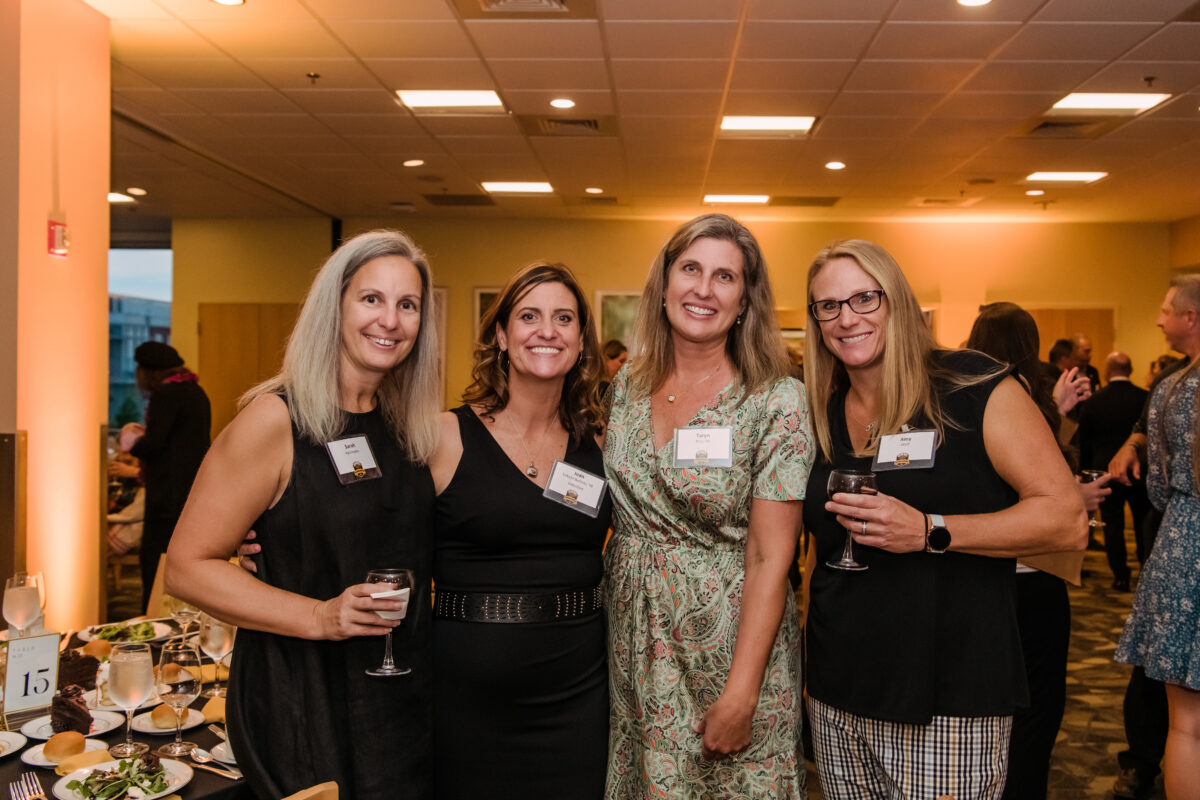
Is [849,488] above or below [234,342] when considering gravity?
below

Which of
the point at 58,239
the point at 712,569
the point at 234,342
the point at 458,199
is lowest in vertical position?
the point at 712,569

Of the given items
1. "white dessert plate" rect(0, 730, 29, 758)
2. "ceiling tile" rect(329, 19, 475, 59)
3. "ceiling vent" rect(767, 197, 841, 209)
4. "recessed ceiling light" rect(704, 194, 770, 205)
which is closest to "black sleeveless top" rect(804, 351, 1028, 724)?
"white dessert plate" rect(0, 730, 29, 758)

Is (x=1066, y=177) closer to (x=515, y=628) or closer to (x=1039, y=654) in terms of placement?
(x=1039, y=654)

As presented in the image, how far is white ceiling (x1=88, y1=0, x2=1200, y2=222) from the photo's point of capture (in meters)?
4.72

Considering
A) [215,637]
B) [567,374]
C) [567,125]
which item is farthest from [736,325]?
[567,125]

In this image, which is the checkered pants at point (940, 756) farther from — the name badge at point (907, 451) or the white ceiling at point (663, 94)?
the white ceiling at point (663, 94)

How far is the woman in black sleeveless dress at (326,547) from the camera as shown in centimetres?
169

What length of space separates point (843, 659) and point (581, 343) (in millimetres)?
928

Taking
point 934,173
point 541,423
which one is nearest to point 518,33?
point 541,423

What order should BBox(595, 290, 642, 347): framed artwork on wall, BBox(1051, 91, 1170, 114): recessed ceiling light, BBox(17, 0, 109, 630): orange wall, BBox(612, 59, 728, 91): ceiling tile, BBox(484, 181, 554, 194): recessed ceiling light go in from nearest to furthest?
BBox(17, 0, 109, 630): orange wall, BBox(612, 59, 728, 91): ceiling tile, BBox(1051, 91, 1170, 114): recessed ceiling light, BBox(484, 181, 554, 194): recessed ceiling light, BBox(595, 290, 642, 347): framed artwork on wall

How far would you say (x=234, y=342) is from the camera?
11398 mm

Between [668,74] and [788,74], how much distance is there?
0.74 m

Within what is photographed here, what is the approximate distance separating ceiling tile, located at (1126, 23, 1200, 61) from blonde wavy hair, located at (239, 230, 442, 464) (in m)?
4.71

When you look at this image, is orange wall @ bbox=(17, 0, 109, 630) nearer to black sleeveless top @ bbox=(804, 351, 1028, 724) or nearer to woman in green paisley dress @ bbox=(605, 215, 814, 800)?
woman in green paisley dress @ bbox=(605, 215, 814, 800)
